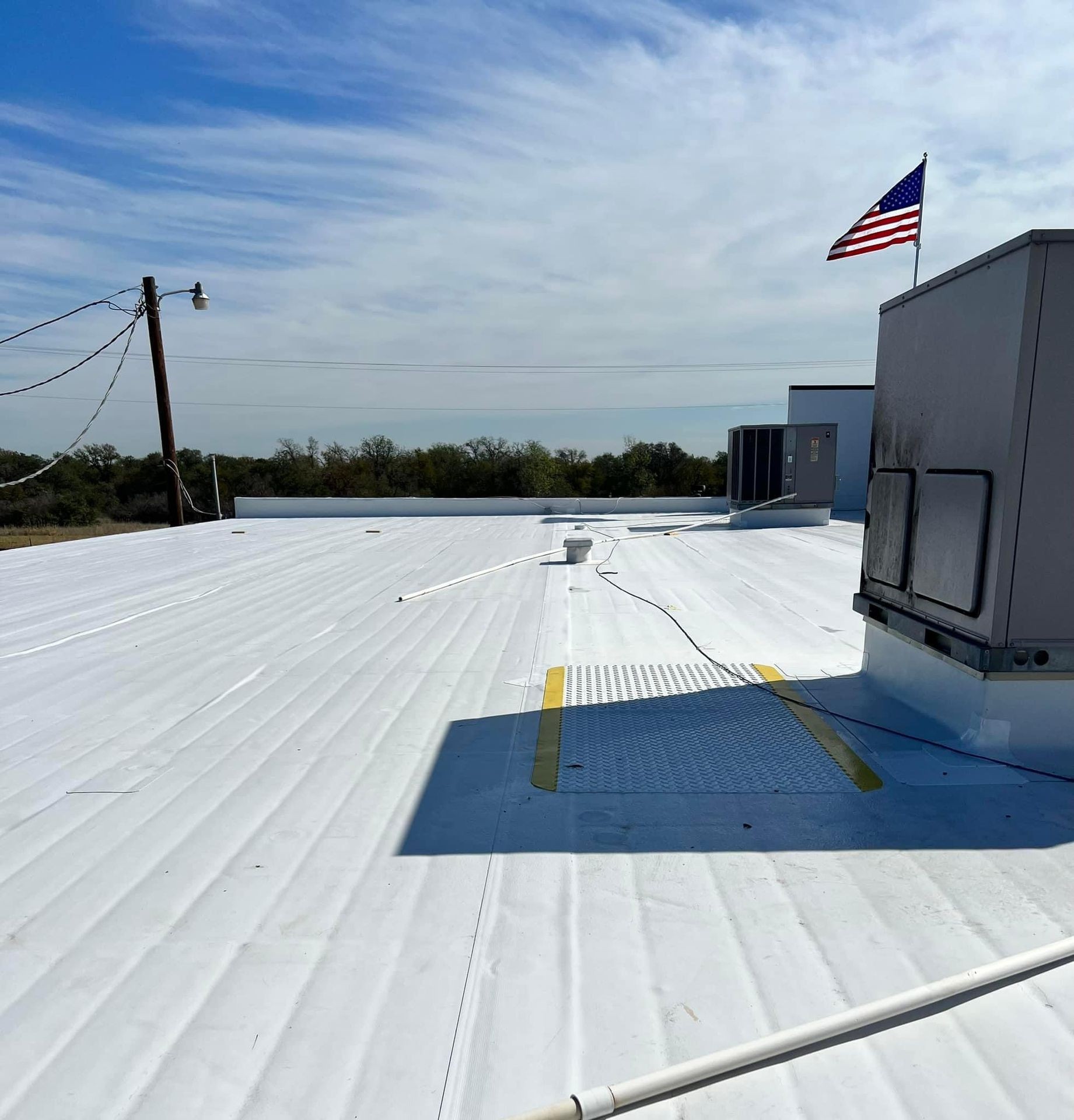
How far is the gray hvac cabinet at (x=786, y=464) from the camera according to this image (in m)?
12.7

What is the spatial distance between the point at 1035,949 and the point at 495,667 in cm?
288

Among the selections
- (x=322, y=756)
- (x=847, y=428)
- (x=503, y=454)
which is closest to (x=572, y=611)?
(x=322, y=756)

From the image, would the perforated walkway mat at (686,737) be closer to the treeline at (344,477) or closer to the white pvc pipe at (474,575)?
the white pvc pipe at (474,575)

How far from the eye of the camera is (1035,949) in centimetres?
174

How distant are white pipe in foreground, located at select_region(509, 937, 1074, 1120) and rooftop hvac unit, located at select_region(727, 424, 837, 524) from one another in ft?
38.2

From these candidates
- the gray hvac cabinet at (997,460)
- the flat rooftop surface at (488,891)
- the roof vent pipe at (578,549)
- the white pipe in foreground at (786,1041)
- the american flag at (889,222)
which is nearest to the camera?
the white pipe in foreground at (786,1041)

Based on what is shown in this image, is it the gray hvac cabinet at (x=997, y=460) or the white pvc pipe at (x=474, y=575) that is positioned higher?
the gray hvac cabinet at (x=997, y=460)

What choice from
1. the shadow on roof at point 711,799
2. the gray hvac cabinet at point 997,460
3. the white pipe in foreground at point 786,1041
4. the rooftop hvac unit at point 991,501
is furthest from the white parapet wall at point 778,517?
the white pipe in foreground at point 786,1041

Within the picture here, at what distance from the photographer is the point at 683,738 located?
3.09 meters

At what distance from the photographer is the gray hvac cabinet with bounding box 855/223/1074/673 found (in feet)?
8.09

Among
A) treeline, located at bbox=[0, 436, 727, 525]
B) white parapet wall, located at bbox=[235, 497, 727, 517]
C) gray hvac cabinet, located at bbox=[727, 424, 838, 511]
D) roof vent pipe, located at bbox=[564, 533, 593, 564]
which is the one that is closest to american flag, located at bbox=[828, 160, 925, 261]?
gray hvac cabinet, located at bbox=[727, 424, 838, 511]

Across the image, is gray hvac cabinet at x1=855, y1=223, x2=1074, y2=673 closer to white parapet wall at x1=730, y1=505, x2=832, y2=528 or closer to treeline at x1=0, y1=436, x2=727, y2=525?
white parapet wall at x1=730, y1=505, x2=832, y2=528

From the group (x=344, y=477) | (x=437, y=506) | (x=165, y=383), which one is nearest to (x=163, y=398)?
(x=165, y=383)

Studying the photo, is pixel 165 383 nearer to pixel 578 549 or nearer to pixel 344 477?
pixel 578 549
